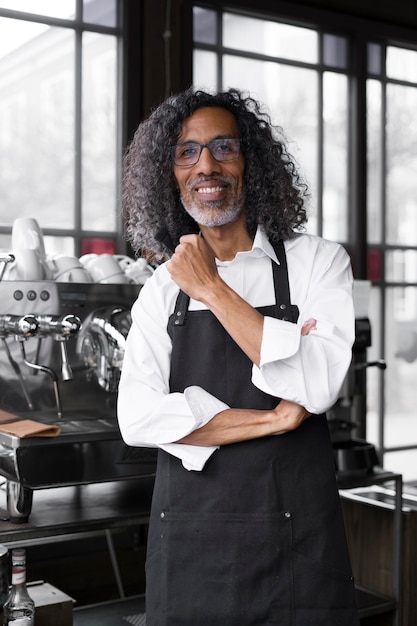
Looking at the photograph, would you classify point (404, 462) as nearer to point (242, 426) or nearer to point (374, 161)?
point (374, 161)

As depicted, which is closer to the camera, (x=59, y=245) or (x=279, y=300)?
(x=279, y=300)

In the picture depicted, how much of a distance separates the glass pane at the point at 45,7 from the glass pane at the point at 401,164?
1.74m

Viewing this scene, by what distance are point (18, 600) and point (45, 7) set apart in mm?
2259

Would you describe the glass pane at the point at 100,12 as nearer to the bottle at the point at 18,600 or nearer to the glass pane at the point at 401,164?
the glass pane at the point at 401,164

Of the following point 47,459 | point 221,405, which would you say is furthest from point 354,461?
point 221,405

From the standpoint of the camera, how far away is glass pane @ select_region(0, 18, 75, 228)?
321cm

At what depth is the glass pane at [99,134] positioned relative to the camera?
11.2ft

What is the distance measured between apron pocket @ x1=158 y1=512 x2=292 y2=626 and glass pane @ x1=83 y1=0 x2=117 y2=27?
236 cm

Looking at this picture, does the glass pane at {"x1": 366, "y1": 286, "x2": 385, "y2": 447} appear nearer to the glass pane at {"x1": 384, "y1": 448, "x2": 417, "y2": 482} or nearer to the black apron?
the glass pane at {"x1": 384, "y1": 448, "x2": 417, "y2": 482}

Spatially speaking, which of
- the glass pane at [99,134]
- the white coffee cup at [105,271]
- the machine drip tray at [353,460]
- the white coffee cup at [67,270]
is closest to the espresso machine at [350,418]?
the machine drip tray at [353,460]

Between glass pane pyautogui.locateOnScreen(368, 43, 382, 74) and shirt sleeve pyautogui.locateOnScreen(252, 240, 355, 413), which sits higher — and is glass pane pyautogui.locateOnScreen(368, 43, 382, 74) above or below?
above

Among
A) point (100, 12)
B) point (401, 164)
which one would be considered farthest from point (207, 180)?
point (401, 164)

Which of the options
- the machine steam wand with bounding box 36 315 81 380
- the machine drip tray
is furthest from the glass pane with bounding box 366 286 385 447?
the machine steam wand with bounding box 36 315 81 380

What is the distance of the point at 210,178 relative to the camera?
1.71 m
